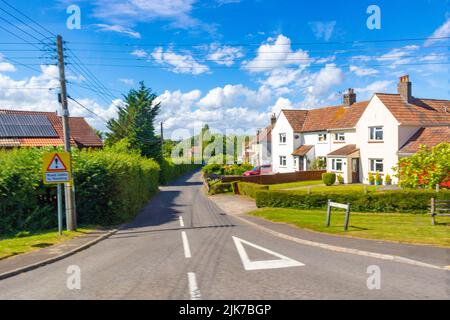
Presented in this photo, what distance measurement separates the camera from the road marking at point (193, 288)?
626cm

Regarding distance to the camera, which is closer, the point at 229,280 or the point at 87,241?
the point at 229,280

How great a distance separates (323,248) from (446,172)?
46.0 ft

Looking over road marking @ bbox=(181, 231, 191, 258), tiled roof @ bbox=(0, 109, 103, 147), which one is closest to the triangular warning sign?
road marking @ bbox=(181, 231, 191, 258)

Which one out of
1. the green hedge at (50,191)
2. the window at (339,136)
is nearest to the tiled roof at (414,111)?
the window at (339,136)

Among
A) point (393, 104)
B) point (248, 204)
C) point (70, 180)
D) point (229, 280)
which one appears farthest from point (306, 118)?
point (229, 280)

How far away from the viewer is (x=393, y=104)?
107 ft

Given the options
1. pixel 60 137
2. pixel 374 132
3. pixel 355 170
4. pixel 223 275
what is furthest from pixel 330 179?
pixel 223 275

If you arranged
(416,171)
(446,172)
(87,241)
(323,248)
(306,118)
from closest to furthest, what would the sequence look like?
(323,248) < (87,241) < (446,172) < (416,171) < (306,118)

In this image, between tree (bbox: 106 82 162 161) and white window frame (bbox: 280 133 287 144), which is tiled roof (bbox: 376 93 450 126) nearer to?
white window frame (bbox: 280 133 287 144)

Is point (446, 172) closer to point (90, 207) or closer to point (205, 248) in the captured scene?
point (205, 248)

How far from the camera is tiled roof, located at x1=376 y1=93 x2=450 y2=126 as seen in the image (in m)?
31.6

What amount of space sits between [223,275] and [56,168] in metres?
9.58

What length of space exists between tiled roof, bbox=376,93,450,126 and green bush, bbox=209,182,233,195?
681 inches

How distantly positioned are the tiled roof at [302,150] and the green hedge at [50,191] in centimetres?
2890
